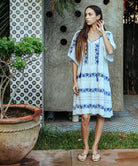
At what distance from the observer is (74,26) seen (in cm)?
490

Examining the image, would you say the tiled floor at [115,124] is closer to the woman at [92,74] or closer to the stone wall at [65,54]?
the stone wall at [65,54]

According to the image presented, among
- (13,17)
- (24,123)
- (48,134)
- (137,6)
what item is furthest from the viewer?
(137,6)

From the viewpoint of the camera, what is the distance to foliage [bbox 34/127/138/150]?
3746mm

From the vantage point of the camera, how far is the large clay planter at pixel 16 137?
9.33 ft

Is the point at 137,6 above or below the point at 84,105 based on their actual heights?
above

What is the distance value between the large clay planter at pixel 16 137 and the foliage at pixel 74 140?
75 cm

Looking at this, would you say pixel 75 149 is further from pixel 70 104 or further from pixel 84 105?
pixel 70 104

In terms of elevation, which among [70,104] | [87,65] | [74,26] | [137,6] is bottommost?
[70,104]

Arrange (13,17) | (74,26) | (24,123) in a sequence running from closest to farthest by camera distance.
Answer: (24,123), (13,17), (74,26)

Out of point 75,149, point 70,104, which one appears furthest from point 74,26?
point 75,149

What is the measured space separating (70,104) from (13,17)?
1914 mm

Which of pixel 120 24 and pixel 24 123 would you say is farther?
pixel 120 24

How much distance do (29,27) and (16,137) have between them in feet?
7.27

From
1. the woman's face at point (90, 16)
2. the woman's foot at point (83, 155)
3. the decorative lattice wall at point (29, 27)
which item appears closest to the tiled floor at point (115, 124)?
the decorative lattice wall at point (29, 27)
